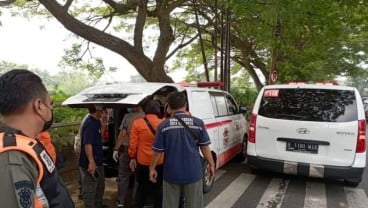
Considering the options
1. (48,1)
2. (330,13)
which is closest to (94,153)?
(48,1)

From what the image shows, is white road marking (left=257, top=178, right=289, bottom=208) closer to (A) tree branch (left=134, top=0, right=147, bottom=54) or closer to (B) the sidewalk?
(B) the sidewalk

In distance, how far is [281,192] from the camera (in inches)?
243

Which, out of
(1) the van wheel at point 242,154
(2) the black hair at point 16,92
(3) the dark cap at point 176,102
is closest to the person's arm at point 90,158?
(3) the dark cap at point 176,102

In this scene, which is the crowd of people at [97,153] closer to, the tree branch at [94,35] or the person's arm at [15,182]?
the person's arm at [15,182]

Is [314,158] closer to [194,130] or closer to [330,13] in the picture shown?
[194,130]

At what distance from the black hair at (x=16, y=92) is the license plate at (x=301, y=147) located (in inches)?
213

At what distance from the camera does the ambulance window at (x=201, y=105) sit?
5.70 m

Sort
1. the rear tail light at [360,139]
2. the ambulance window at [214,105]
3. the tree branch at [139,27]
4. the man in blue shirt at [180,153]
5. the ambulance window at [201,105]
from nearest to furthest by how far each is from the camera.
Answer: the man in blue shirt at [180,153] → the ambulance window at [201,105] → the rear tail light at [360,139] → the ambulance window at [214,105] → the tree branch at [139,27]

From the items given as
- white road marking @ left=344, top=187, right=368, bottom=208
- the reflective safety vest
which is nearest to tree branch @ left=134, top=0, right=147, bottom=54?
white road marking @ left=344, top=187, right=368, bottom=208

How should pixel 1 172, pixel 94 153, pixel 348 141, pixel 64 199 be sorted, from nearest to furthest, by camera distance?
pixel 1 172 → pixel 64 199 → pixel 94 153 → pixel 348 141

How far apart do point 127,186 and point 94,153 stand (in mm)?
754

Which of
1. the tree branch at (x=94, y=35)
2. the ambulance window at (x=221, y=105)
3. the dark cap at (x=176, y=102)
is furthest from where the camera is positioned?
the tree branch at (x=94, y=35)

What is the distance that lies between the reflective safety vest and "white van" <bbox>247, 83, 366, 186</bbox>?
211 inches

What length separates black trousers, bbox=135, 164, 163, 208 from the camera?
4.43m
